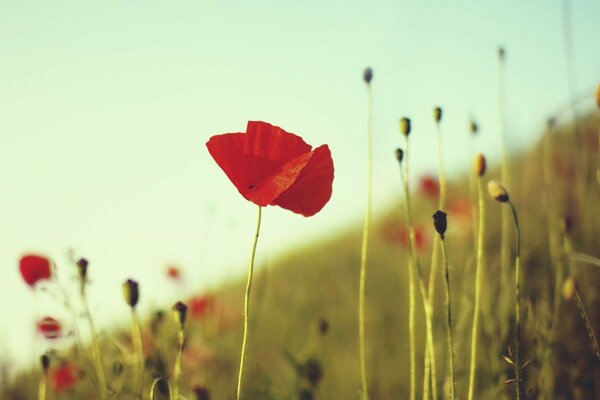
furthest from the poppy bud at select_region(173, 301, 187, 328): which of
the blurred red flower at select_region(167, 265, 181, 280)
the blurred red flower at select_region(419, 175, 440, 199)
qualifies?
the blurred red flower at select_region(419, 175, 440, 199)

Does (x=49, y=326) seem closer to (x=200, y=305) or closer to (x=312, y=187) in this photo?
(x=312, y=187)

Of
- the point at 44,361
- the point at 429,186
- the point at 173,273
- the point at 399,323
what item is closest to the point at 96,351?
the point at 44,361

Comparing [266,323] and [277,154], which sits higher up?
[277,154]

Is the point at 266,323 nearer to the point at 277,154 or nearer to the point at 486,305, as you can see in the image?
the point at 486,305

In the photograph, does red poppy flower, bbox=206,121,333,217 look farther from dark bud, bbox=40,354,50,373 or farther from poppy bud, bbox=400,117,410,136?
dark bud, bbox=40,354,50,373

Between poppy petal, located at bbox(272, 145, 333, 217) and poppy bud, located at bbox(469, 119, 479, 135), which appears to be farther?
poppy bud, located at bbox(469, 119, 479, 135)

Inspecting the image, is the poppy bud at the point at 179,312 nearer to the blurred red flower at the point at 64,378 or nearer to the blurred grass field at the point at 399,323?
the blurred grass field at the point at 399,323

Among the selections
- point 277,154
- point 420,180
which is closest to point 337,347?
point 420,180
